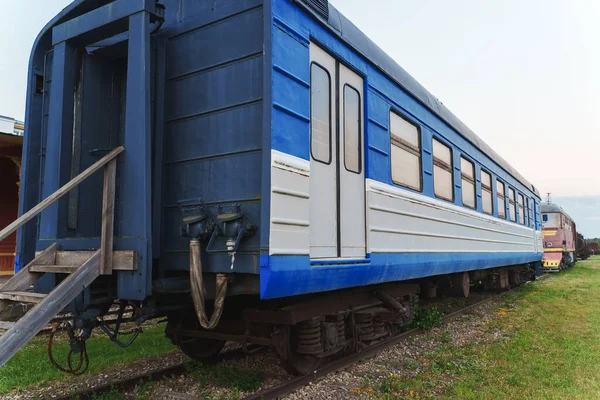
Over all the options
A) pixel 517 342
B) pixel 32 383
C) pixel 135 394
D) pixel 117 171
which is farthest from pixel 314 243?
pixel 517 342

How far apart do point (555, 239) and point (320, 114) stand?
24.9 meters

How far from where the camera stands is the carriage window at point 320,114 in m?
4.06

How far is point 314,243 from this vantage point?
3871 mm

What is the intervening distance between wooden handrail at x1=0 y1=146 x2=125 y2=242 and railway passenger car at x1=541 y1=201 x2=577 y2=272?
24.8 metres

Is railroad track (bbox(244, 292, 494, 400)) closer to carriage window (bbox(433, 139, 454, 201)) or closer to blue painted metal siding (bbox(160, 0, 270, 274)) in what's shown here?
blue painted metal siding (bbox(160, 0, 270, 274))

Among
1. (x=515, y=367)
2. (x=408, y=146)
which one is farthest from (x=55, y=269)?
(x=515, y=367)

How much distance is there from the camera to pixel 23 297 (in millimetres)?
3246

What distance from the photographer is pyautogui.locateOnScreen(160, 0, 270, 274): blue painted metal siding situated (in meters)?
3.59

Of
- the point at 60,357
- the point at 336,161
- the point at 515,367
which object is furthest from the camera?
the point at 60,357

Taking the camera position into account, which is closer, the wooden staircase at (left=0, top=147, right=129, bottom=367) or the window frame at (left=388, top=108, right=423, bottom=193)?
the wooden staircase at (left=0, top=147, right=129, bottom=367)

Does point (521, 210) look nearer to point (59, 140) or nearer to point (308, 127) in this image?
point (308, 127)

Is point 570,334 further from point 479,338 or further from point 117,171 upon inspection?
point 117,171

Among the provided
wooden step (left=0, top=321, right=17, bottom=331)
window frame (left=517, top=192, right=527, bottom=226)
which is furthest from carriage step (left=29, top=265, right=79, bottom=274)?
window frame (left=517, top=192, right=527, bottom=226)

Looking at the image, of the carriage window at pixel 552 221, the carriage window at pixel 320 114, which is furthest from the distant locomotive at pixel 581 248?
the carriage window at pixel 320 114
